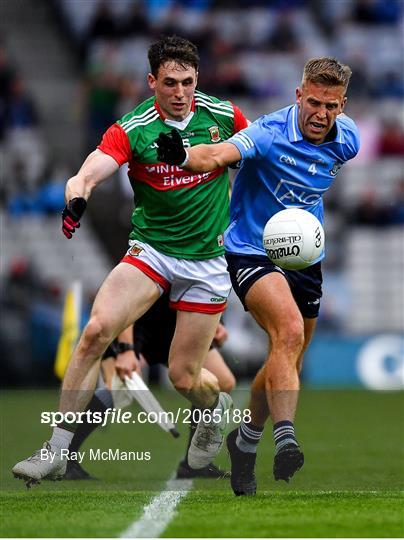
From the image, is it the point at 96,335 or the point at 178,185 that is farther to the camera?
→ the point at 178,185

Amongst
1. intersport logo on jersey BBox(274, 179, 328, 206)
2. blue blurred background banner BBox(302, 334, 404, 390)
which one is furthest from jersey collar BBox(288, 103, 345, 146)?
blue blurred background banner BBox(302, 334, 404, 390)

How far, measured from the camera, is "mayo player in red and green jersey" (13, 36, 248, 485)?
8.48 meters

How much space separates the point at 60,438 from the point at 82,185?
1515 millimetres

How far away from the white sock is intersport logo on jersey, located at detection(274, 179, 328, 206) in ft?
6.50

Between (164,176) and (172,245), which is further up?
(164,176)

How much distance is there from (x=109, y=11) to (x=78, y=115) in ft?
7.35

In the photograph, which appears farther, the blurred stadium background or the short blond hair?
the blurred stadium background

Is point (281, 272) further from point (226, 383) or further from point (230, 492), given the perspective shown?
point (226, 383)

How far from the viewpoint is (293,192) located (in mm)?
8914

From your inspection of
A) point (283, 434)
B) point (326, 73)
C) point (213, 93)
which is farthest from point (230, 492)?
point (213, 93)

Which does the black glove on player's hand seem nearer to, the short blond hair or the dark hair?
the dark hair

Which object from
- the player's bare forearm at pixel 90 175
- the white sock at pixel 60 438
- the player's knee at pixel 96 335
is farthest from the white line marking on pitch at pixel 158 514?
the player's bare forearm at pixel 90 175

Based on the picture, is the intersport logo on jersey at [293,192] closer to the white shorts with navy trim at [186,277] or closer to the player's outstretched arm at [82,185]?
the white shorts with navy trim at [186,277]

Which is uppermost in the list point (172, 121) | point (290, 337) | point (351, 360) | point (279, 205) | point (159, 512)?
point (172, 121)
